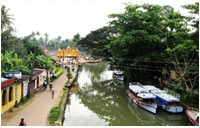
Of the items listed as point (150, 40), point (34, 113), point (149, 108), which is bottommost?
point (149, 108)

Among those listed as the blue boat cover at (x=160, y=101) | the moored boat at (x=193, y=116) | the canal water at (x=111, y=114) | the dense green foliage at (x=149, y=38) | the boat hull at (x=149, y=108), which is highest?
the dense green foliage at (x=149, y=38)

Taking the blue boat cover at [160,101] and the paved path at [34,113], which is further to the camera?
the blue boat cover at [160,101]

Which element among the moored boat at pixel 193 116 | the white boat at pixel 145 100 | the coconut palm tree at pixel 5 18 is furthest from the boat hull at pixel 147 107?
the coconut palm tree at pixel 5 18

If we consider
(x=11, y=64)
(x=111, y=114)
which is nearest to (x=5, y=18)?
(x=11, y=64)

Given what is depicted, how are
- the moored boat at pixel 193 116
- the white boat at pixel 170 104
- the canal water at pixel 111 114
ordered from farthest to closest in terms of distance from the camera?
1. the white boat at pixel 170 104
2. the canal water at pixel 111 114
3. the moored boat at pixel 193 116

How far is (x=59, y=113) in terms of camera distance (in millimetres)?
12680

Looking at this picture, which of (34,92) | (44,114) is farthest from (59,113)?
(34,92)

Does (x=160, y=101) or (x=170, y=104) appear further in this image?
(x=160, y=101)

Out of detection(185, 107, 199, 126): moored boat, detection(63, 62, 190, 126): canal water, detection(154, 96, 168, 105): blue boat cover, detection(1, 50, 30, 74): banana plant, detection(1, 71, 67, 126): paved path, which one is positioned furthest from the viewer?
detection(1, 50, 30, 74): banana plant

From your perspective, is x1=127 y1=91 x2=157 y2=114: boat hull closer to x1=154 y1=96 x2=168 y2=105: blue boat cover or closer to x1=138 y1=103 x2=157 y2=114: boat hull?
x1=138 y1=103 x2=157 y2=114: boat hull

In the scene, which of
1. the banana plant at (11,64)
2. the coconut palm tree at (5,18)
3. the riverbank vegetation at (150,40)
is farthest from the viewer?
the coconut palm tree at (5,18)

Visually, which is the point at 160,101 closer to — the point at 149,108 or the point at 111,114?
the point at 149,108

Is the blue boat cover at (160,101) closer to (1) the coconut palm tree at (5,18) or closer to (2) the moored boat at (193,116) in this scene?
(2) the moored boat at (193,116)

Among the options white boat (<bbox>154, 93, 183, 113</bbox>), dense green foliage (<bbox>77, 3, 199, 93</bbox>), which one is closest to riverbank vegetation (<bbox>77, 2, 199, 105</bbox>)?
dense green foliage (<bbox>77, 3, 199, 93</bbox>)
